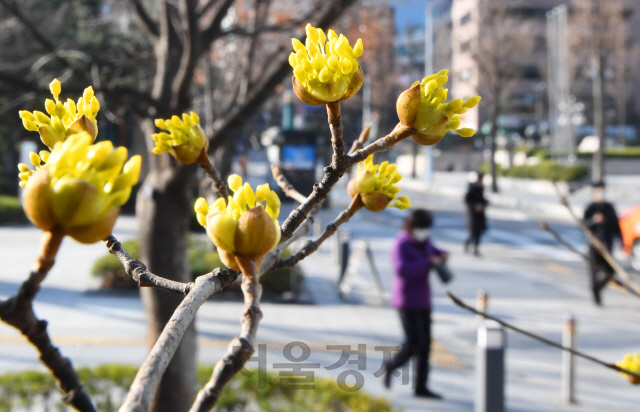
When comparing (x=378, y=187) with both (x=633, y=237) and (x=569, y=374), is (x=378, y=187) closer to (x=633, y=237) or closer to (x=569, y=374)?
(x=569, y=374)

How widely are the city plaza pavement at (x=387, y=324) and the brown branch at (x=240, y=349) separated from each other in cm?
326

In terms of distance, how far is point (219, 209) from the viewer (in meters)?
0.82

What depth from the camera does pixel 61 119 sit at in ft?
3.10

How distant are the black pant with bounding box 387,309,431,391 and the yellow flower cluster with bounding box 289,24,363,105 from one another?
581 centimetres

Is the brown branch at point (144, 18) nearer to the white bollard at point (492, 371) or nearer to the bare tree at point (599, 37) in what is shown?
the white bollard at point (492, 371)

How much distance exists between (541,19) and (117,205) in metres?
61.9

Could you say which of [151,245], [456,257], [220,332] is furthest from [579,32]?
[151,245]

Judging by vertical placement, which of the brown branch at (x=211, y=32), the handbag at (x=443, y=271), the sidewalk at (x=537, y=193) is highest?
the brown branch at (x=211, y=32)

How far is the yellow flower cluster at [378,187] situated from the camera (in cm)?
103

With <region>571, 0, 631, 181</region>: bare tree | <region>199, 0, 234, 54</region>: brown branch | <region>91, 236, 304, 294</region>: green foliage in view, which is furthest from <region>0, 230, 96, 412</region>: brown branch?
<region>571, 0, 631, 181</region>: bare tree

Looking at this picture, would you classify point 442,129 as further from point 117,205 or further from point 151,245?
point 151,245

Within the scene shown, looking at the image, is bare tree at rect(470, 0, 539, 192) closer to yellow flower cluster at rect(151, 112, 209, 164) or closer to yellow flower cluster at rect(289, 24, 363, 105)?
yellow flower cluster at rect(151, 112, 209, 164)

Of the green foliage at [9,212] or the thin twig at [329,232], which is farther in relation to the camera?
the green foliage at [9,212]

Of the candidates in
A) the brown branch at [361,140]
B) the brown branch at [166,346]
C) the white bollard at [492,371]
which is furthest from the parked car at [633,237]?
the brown branch at [166,346]
